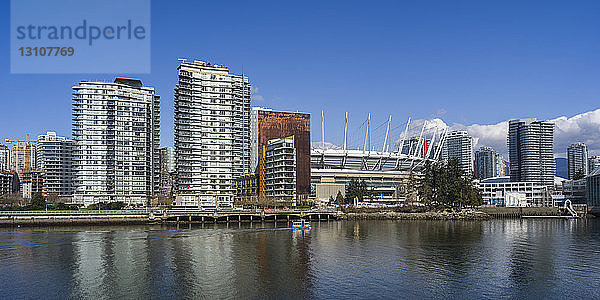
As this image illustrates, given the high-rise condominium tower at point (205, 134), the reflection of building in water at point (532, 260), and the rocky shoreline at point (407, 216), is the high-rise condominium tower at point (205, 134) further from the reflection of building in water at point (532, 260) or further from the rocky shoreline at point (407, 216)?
the reflection of building in water at point (532, 260)

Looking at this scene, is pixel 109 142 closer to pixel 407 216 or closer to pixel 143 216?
pixel 143 216

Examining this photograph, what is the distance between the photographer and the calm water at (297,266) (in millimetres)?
48156

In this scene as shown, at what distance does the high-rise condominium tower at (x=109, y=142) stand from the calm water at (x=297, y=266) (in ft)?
281

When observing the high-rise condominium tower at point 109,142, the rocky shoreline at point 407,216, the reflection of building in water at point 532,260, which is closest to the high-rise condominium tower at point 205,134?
the high-rise condominium tower at point 109,142

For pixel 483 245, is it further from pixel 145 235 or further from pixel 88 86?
pixel 88 86

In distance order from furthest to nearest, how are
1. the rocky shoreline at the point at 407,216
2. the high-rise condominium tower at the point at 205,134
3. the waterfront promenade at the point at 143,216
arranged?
the high-rise condominium tower at the point at 205,134 → the rocky shoreline at the point at 407,216 → the waterfront promenade at the point at 143,216

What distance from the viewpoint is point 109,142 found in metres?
183

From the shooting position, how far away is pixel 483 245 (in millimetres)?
82188

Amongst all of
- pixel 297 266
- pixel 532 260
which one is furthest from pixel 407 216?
pixel 297 266

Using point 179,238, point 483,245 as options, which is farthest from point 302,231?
point 483,245

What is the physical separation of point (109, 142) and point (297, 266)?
464 ft

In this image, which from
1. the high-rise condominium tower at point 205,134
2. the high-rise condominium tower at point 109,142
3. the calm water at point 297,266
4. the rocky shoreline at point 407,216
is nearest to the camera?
the calm water at point 297,266

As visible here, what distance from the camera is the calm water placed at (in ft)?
158

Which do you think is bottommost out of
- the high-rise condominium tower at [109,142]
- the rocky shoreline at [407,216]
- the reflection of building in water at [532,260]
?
the rocky shoreline at [407,216]
